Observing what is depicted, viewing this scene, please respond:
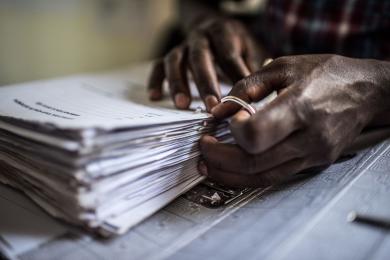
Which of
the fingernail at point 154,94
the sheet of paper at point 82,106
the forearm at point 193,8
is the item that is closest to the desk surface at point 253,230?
the sheet of paper at point 82,106

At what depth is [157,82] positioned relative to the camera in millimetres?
764

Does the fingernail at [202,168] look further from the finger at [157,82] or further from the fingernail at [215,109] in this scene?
the finger at [157,82]

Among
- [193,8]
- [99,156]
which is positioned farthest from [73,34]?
[99,156]

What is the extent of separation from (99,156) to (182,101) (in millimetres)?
248

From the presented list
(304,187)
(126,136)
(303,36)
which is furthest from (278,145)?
(303,36)

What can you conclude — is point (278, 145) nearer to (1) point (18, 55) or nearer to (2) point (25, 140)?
(2) point (25, 140)

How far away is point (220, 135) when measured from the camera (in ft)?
1.94

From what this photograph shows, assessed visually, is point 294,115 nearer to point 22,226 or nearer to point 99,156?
point 99,156

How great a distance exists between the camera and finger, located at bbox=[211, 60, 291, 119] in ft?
1.74

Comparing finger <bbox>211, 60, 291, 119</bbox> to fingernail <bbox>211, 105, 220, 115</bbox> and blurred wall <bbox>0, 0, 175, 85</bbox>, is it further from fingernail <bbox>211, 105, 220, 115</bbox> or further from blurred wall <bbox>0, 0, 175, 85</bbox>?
blurred wall <bbox>0, 0, 175, 85</bbox>

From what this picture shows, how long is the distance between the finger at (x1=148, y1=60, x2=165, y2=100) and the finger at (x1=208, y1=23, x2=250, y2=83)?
0.12 metres

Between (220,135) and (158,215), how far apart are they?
17cm

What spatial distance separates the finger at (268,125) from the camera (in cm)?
45

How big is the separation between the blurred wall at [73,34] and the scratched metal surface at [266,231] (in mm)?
1128
